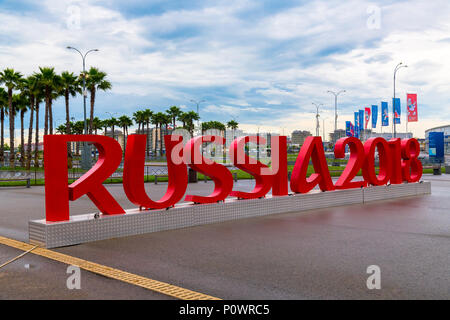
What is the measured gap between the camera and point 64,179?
9.03m

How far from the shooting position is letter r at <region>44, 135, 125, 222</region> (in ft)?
29.1

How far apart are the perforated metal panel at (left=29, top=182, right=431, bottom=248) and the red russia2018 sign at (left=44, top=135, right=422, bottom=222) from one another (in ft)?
0.78

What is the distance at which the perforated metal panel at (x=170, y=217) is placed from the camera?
8.79 metres

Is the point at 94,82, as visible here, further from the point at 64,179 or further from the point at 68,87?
the point at 64,179

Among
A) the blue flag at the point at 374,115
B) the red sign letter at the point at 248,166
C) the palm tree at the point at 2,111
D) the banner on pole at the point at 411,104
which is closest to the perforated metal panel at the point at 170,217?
the red sign letter at the point at 248,166

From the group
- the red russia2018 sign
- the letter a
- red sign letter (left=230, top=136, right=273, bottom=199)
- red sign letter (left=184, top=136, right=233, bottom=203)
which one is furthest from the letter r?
the letter a

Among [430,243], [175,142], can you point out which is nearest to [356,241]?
[430,243]

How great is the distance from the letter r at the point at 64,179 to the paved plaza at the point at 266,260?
900mm

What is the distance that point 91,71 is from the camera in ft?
164

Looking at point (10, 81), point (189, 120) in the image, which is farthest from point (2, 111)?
point (189, 120)

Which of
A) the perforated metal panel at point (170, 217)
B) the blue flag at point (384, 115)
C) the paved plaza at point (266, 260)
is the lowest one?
the paved plaza at point (266, 260)

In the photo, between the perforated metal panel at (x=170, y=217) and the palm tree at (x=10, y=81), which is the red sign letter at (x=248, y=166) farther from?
the palm tree at (x=10, y=81)
